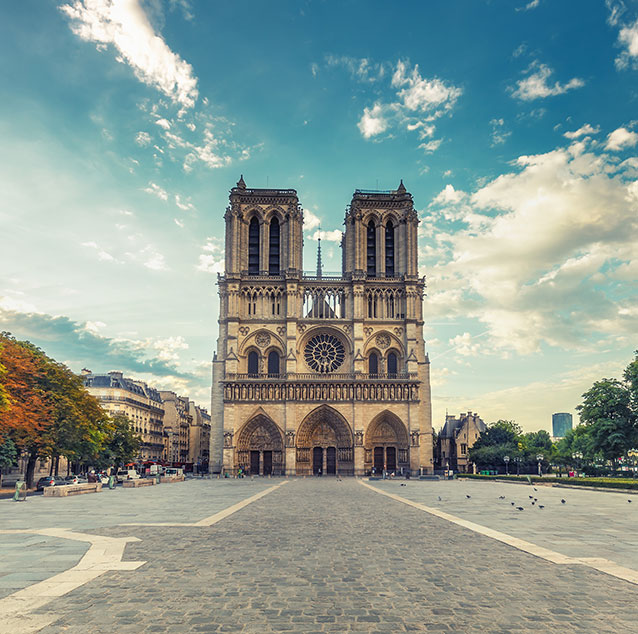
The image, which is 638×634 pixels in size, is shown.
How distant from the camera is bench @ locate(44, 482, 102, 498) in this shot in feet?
97.5

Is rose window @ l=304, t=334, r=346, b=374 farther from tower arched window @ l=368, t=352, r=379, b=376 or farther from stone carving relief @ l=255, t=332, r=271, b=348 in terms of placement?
stone carving relief @ l=255, t=332, r=271, b=348

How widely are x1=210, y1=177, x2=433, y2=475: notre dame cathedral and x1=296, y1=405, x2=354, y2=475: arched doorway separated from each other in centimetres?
11

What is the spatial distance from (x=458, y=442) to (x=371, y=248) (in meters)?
33.4

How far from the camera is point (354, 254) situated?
69.1m

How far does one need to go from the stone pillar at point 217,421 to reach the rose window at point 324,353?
10188 mm

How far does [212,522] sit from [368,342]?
166 feet

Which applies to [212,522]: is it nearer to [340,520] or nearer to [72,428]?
[340,520]

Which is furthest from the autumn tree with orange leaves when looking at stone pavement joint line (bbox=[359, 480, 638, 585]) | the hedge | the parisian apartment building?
the hedge

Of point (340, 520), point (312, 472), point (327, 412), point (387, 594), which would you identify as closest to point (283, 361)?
point (327, 412)

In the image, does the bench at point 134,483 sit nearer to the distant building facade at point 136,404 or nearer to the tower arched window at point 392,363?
the distant building facade at point 136,404

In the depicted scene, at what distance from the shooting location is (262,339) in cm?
6675

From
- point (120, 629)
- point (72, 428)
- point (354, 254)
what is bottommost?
point (120, 629)

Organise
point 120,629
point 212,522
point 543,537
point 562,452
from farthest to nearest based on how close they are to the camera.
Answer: point 562,452 → point 212,522 → point 543,537 → point 120,629

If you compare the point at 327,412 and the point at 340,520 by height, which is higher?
the point at 327,412
